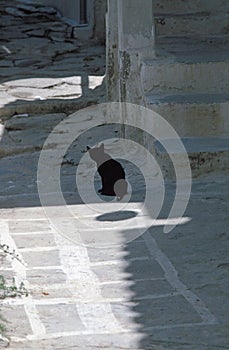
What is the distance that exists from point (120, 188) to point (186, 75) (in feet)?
4.86

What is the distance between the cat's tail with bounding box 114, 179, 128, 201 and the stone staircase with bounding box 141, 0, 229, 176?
0.48 meters

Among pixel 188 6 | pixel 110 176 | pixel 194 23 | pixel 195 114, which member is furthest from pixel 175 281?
pixel 188 6

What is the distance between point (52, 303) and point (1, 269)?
0.60 m

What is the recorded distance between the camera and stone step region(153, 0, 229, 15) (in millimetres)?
9133

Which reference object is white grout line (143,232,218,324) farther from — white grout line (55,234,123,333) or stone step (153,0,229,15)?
stone step (153,0,229,15)

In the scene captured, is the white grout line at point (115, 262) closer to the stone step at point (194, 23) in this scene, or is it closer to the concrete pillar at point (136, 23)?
the concrete pillar at point (136, 23)

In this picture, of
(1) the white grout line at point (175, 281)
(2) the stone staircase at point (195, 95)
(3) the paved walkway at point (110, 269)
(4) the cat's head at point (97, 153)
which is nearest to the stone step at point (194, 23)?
(2) the stone staircase at point (195, 95)

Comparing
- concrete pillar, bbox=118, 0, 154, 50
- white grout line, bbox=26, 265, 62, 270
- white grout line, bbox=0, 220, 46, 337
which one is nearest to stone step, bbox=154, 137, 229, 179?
concrete pillar, bbox=118, 0, 154, 50

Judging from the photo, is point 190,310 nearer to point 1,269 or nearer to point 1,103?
point 1,269

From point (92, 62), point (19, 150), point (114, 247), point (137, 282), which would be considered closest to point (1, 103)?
point (19, 150)

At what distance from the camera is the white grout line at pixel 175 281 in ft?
14.6

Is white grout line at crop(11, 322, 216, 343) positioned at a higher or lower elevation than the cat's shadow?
higher

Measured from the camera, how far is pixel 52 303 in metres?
4.68

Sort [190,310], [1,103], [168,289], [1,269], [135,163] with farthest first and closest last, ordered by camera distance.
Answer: [1,103] → [135,163] → [1,269] → [168,289] → [190,310]
